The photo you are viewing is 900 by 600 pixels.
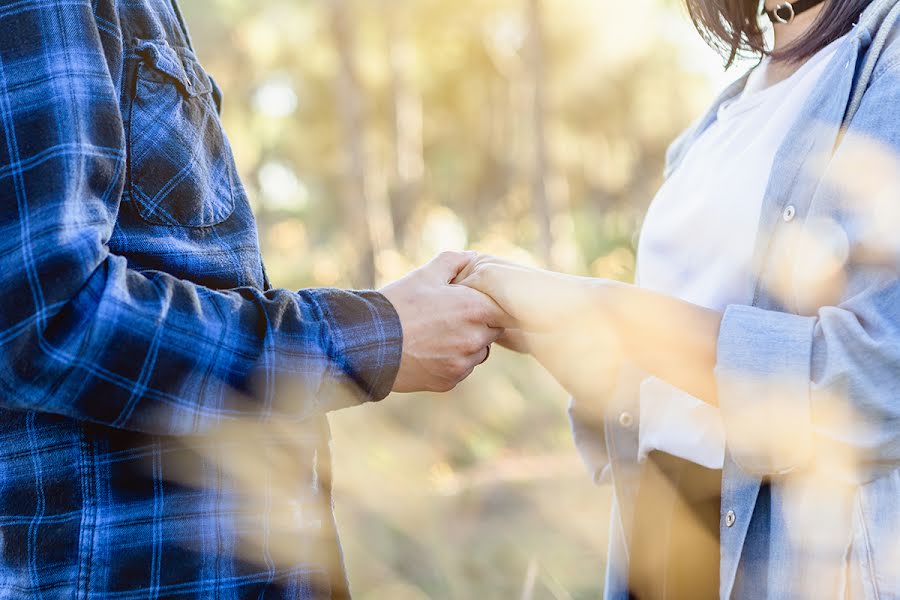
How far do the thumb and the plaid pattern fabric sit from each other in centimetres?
38

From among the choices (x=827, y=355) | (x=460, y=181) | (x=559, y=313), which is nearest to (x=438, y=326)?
(x=559, y=313)

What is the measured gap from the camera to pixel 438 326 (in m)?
1.66

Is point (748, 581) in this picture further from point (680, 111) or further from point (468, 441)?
point (680, 111)

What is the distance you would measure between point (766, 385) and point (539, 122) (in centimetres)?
1128

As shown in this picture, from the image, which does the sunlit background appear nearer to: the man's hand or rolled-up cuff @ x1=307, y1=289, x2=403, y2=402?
the man's hand

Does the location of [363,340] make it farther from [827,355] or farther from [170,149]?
[827,355]

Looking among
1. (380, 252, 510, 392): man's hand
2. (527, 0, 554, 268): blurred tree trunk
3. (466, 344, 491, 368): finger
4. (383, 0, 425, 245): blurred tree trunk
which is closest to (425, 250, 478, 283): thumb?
(380, 252, 510, 392): man's hand

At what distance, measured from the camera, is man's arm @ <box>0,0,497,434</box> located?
46.4 inches

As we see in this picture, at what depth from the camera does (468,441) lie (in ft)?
22.0

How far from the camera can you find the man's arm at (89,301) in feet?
3.86

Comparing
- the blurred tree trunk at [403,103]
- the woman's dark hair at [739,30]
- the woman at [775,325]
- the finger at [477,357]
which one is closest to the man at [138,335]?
the finger at [477,357]

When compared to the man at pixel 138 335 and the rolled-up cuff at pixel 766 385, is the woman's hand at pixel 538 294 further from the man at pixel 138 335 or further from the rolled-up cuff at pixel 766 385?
the man at pixel 138 335

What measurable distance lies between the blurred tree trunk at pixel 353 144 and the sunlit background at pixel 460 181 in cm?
3

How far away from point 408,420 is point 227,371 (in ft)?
16.9
